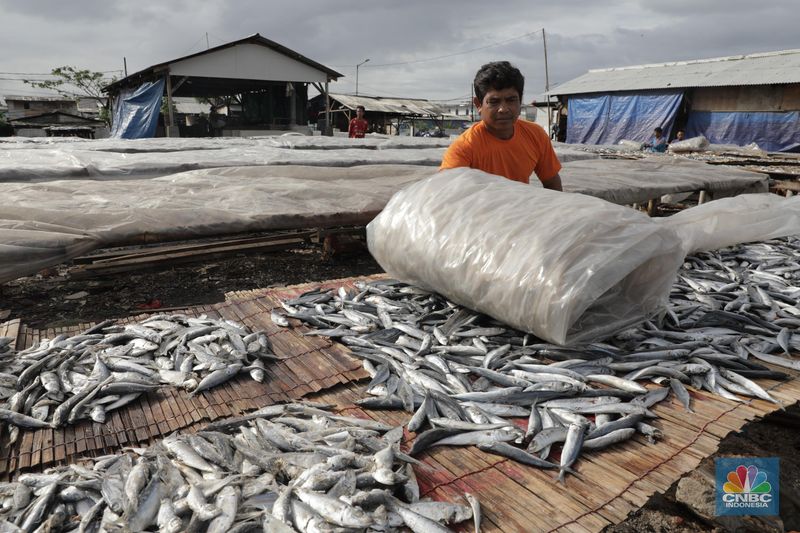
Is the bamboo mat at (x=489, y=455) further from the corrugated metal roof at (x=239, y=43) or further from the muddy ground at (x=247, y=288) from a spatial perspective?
the corrugated metal roof at (x=239, y=43)

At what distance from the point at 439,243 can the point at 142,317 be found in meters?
2.37

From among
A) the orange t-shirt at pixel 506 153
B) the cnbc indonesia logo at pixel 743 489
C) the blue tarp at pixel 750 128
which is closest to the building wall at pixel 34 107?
the blue tarp at pixel 750 128

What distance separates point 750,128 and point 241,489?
993 inches

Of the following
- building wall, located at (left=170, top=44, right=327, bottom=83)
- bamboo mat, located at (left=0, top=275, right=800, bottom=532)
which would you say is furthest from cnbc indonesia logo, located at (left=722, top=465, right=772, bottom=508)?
building wall, located at (left=170, top=44, right=327, bottom=83)

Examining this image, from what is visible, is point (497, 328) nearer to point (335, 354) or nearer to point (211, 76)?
point (335, 354)

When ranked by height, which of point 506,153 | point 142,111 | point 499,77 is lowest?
point 506,153

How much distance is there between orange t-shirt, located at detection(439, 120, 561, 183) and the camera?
14.6 ft

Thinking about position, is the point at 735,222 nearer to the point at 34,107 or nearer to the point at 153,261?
the point at 153,261

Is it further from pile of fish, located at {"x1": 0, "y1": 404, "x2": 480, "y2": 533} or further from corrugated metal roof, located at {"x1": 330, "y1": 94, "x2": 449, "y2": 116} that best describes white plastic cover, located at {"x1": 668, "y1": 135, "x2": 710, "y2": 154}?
pile of fish, located at {"x1": 0, "y1": 404, "x2": 480, "y2": 533}

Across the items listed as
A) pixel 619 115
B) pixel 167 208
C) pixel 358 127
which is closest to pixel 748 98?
pixel 619 115

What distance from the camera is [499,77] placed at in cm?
407

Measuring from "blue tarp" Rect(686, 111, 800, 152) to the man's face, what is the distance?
69.5 ft

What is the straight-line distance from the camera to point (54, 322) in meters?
5.97

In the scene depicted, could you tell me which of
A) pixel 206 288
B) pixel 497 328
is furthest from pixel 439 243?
pixel 206 288
